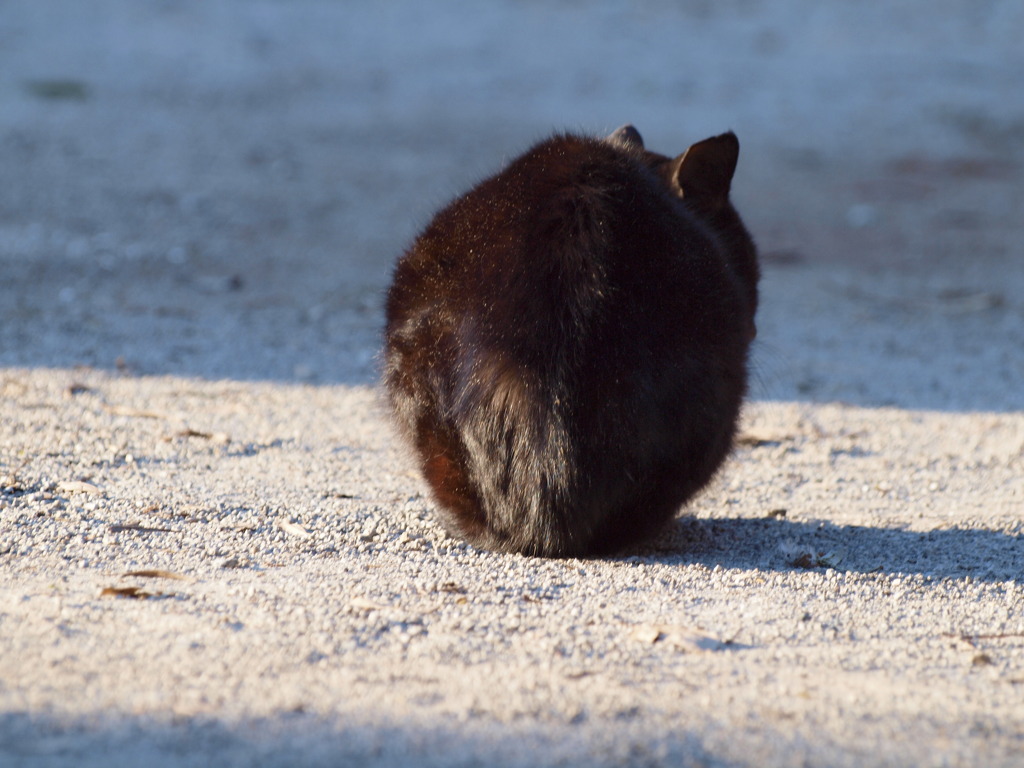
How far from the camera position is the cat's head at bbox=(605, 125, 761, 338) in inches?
129

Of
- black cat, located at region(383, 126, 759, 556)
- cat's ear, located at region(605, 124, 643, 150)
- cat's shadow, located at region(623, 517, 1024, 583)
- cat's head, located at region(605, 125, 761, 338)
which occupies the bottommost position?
cat's shadow, located at region(623, 517, 1024, 583)

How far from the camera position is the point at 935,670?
2244mm

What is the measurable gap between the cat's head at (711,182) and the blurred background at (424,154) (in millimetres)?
672

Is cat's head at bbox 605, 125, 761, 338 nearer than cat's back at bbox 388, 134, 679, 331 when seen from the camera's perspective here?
No

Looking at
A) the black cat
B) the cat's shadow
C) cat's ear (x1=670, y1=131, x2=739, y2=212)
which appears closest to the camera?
the black cat

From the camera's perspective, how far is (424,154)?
9.95 meters

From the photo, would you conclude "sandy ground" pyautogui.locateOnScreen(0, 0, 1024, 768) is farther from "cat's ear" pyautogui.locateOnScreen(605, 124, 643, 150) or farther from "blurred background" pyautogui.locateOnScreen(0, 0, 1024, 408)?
"cat's ear" pyautogui.locateOnScreen(605, 124, 643, 150)

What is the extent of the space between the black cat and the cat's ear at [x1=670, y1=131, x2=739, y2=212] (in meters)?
0.24

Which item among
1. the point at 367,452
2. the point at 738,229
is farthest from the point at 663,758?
the point at 367,452

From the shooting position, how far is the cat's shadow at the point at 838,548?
3000 millimetres

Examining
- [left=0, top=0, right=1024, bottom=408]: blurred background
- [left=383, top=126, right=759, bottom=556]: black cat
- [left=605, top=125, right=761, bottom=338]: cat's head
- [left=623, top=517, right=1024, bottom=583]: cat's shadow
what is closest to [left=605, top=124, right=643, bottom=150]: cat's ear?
[left=605, top=125, right=761, bottom=338]: cat's head

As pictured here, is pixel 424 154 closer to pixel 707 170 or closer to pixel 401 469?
pixel 401 469

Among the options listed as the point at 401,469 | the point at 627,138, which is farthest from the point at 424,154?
the point at 627,138

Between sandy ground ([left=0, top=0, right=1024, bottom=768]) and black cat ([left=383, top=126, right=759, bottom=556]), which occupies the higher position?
black cat ([left=383, top=126, right=759, bottom=556])
